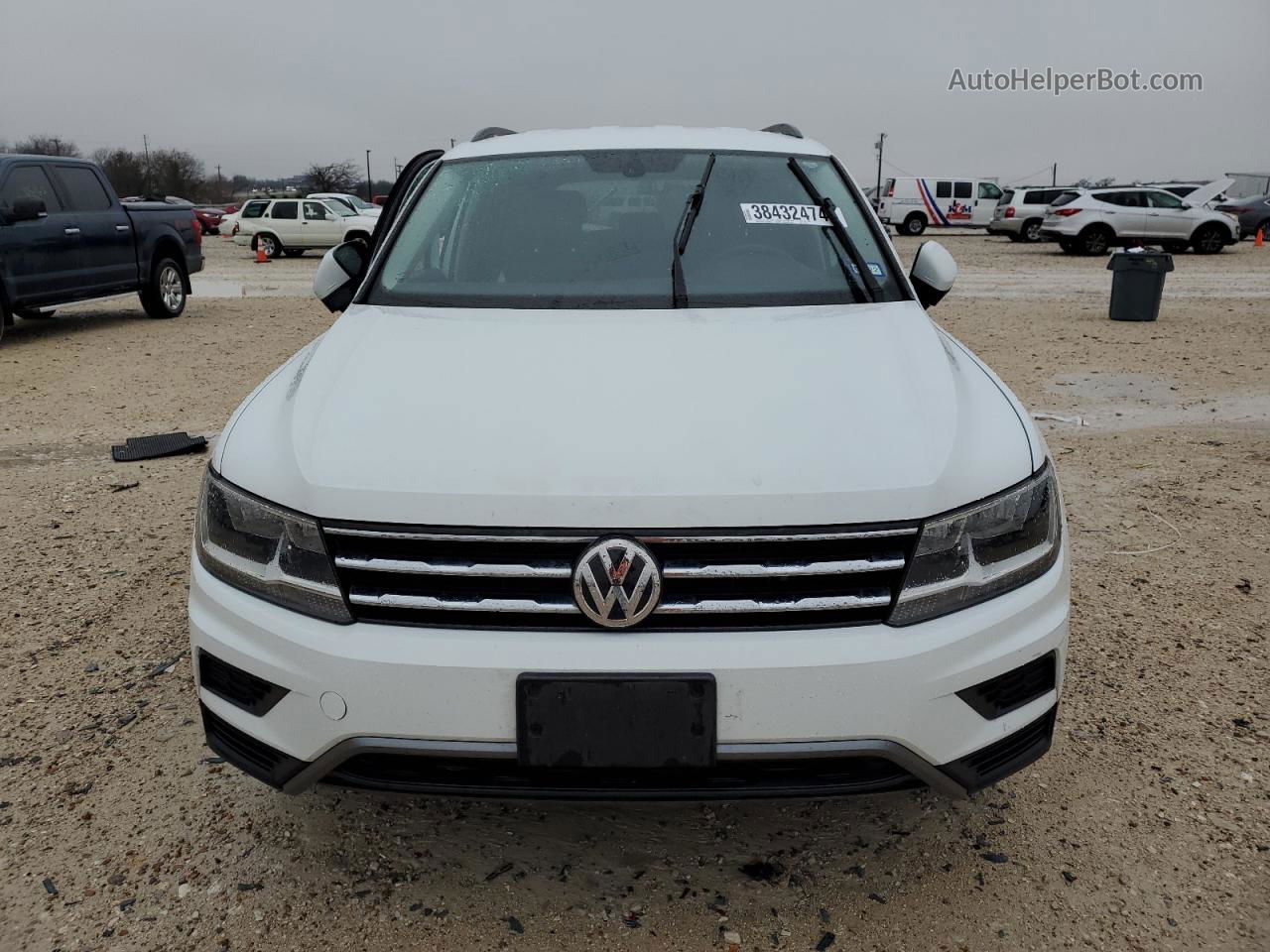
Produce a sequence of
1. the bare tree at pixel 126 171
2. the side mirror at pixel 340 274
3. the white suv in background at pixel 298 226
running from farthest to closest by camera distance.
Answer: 1. the bare tree at pixel 126 171
2. the white suv in background at pixel 298 226
3. the side mirror at pixel 340 274

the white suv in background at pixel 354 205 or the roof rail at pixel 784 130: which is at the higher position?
the roof rail at pixel 784 130

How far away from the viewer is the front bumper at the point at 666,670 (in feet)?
6.15

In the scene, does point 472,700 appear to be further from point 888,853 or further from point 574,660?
point 888,853

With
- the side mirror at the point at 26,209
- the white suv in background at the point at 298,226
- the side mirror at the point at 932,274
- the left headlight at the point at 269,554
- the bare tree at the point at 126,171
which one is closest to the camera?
the left headlight at the point at 269,554

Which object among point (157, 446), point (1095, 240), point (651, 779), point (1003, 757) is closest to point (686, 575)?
point (651, 779)

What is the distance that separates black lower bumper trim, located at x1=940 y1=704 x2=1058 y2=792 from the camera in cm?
201

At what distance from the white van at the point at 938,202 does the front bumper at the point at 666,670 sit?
34.5m

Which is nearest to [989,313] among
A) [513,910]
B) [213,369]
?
[213,369]

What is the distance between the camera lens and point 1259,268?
2011 cm

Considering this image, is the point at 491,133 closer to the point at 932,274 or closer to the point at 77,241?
the point at 932,274

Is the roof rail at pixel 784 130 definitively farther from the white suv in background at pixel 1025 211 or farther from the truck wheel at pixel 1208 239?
the white suv in background at pixel 1025 211

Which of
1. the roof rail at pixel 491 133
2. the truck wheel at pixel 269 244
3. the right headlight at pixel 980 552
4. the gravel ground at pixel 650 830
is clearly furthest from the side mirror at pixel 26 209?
the truck wheel at pixel 269 244

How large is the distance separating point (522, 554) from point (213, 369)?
8047mm

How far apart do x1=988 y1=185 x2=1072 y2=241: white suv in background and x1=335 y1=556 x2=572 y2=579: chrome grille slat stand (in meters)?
29.1
